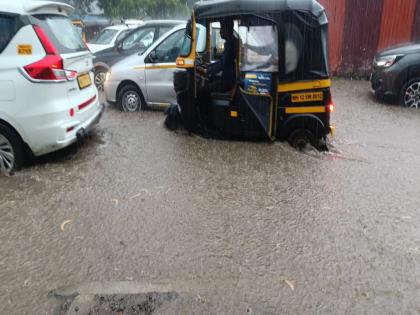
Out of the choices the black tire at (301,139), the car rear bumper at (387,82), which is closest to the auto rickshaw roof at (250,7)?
the black tire at (301,139)

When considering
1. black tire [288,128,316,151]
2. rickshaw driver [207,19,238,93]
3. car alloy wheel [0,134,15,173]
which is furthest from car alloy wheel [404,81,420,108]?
car alloy wheel [0,134,15,173]

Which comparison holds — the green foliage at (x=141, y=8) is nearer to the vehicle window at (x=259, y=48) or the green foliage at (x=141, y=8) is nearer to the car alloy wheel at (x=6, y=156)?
the vehicle window at (x=259, y=48)

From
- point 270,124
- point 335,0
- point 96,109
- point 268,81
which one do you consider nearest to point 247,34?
point 268,81

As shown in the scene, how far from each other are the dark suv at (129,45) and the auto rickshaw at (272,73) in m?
4.66

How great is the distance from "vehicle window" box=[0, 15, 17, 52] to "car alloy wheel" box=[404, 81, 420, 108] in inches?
303

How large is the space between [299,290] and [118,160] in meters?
3.40

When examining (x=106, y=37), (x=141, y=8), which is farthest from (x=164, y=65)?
(x=141, y=8)

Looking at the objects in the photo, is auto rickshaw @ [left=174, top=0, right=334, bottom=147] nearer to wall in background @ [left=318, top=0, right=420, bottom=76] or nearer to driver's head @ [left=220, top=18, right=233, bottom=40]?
driver's head @ [left=220, top=18, right=233, bottom=40]

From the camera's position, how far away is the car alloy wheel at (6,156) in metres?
4.95

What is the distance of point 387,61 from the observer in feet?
30.4

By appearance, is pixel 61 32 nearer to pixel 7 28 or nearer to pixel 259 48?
pixel 7 28

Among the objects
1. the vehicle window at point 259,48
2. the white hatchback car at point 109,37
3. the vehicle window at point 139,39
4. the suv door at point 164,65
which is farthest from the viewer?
the white hatchback car at point 109,37

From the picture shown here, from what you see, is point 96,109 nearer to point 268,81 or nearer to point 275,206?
point 268,81

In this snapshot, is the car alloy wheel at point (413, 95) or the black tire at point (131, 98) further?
the car alloy wheel at point (413, 95)
